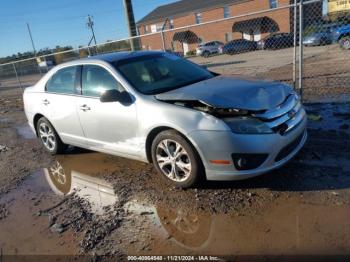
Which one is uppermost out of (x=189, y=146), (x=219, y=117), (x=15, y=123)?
(x=219, y=117)

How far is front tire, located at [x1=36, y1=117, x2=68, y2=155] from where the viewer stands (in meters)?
6.26

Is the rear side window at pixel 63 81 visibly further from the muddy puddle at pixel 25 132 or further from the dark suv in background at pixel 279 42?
the dark suv in background at pixel 279 42

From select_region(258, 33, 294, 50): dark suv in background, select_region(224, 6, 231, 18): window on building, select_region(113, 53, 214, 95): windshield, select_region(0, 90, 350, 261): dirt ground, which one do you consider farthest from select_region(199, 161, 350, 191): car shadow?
select_region(224, 6, 231, 18): window on building

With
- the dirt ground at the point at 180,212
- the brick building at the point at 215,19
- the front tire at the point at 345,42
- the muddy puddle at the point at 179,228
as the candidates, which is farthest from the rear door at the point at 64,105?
the brick building at the point at 215,19

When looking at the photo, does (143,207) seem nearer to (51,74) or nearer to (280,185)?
(280,185)

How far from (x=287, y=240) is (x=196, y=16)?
171 ft

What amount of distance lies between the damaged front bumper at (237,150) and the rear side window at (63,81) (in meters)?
2.57

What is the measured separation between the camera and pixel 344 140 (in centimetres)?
510

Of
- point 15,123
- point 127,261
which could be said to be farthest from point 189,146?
point 15,123

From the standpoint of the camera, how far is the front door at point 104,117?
4.64 m

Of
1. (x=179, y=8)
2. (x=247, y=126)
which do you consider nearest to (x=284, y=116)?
(x=247, y=126)

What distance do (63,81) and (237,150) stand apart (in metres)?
3.39

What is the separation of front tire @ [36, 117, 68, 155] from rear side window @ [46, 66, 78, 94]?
657 mm

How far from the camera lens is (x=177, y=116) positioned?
4039 mm
